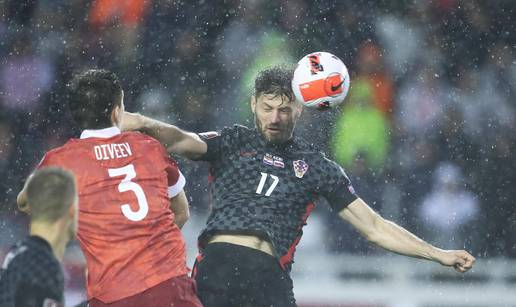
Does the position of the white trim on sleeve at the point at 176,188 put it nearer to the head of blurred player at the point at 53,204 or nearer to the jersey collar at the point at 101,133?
the jersey collar at the point at 101,133

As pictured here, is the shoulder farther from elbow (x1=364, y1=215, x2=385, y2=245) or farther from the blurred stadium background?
the blurred stadium background

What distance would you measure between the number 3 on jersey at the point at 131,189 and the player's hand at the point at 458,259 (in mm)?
1857

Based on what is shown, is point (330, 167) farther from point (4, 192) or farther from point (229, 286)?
point (4, 192)

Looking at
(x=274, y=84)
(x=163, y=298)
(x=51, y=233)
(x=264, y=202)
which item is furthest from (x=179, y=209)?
(x=51, y=233)

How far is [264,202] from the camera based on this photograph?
5.61 m

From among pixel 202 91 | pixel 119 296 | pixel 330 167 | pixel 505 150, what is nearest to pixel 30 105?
pixel 202 91

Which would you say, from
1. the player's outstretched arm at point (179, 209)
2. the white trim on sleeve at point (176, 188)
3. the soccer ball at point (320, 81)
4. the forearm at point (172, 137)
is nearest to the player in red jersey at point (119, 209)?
the white trim on sleeve at point (176, 188)

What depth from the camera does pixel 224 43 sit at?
40.6ft

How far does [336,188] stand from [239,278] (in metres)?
0.83

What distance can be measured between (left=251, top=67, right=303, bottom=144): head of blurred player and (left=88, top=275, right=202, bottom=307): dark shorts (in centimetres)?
140

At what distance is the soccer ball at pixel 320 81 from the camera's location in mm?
5977

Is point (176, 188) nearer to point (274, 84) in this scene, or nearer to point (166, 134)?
point (166, 134)

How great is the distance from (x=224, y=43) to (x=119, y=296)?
26.4ft

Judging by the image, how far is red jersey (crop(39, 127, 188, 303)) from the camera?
181 inches
